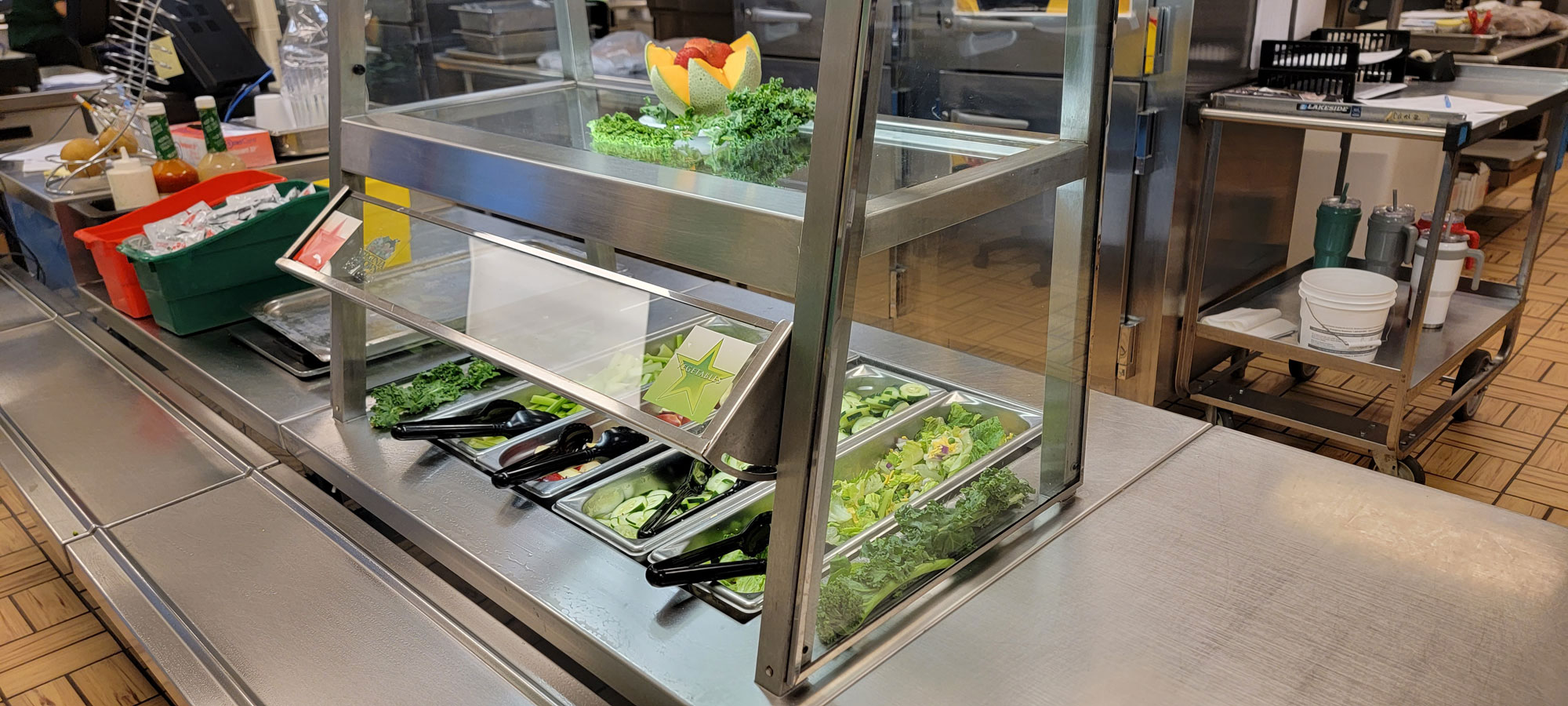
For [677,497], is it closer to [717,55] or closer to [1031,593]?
[1031,593]

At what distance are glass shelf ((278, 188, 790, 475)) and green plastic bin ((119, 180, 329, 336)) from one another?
54 centimetres

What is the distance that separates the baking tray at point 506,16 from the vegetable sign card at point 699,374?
2.78ft

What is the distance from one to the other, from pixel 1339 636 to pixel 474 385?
1.25 m

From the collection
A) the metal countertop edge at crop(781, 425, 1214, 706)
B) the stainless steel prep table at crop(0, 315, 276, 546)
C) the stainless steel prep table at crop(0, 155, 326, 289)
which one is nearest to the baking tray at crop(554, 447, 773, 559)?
the metal countertop edge at crop(781, 425, 1214, 706)

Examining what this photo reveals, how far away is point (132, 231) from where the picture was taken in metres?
2.02

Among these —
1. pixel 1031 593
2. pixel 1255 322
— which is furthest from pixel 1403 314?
pixel 1031 593

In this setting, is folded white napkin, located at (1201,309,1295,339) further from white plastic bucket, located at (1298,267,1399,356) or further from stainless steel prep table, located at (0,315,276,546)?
stainless steel prep table, located at (0,315,276,546)

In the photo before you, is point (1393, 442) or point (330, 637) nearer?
point (330, 637)

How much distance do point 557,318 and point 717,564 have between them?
0.33 m

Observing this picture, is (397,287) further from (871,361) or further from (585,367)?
(871,361)

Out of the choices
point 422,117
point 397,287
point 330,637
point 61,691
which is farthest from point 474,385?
point 61,691

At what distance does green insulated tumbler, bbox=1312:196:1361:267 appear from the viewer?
281 cm

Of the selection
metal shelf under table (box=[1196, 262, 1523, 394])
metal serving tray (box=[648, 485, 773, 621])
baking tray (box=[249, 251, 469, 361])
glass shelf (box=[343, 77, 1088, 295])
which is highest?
glass shelf (box=[343, 77, 1088, 295])

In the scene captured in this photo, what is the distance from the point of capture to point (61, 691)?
1847 mm
